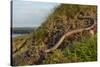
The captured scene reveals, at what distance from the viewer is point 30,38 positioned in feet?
8.07

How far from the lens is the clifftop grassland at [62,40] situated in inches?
96.0

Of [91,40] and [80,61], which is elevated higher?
[91,40]

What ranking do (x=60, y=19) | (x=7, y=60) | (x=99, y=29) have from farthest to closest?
(x=99, y=29) < (x=60, y=19) < (x=7, y=60)

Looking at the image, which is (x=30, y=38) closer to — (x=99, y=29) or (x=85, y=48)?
(x=85, y=48)

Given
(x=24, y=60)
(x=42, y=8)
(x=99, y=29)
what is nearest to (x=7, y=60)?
(x=24, y=60)

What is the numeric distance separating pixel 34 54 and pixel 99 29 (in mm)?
996

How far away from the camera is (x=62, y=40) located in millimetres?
2590

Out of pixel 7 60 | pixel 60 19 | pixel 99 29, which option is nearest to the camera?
pixel 7 60

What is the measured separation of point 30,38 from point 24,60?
276 mm

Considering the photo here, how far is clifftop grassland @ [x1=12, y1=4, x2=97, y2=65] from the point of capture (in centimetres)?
244

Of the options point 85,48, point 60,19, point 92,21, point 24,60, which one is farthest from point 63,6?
point 24,60

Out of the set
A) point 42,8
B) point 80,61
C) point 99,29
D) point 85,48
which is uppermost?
point 42,8

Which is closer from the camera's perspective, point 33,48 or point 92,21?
point 33,48

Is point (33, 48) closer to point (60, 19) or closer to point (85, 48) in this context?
point (60, 19)
